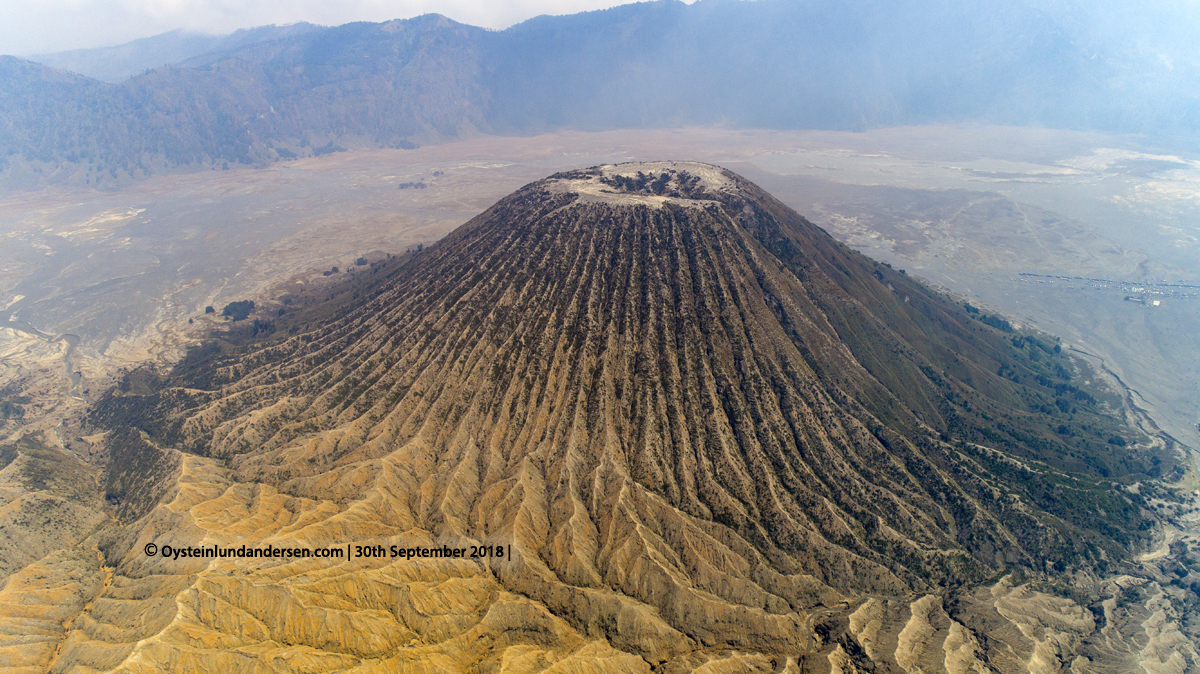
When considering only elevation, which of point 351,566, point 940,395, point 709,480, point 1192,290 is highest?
point 1192,290

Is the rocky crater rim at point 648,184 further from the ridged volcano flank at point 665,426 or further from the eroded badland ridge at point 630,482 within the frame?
the eroded badland ridge at point 630,482

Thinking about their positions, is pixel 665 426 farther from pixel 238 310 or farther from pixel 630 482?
pixel 238 310

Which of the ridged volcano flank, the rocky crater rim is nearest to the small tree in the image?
the ridged volcano flank

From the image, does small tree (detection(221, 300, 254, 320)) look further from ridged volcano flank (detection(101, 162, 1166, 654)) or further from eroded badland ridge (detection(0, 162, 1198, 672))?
ridged volcano flank (detection(101, 162, 1166, 654))

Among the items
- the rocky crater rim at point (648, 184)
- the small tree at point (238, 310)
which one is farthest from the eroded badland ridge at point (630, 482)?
Result: the small tree at point (238, 310)

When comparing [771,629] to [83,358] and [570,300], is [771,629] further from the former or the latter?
[83,358]

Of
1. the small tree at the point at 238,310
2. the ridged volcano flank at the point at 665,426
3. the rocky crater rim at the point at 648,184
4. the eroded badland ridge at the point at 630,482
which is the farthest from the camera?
the small tree at the point at 238,310

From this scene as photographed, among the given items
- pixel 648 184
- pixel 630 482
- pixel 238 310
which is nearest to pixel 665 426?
pixel 630 482

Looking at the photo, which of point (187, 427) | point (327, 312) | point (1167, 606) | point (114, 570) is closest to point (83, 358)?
point (327, 312)
